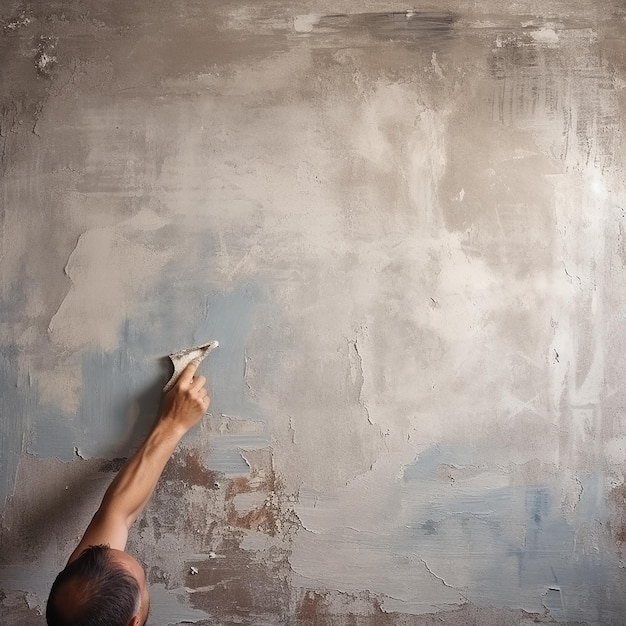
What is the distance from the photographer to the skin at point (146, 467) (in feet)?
5.97

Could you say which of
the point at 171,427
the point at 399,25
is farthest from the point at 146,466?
the point at 399,25

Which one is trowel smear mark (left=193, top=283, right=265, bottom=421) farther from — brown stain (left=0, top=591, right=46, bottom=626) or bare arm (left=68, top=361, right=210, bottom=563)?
brown stain (left=0, top=591, right=46, bottom=626)

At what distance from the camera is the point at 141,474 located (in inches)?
76.2

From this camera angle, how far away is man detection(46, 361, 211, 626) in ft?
4.79

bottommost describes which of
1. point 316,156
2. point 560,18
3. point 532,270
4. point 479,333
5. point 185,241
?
point 479,333

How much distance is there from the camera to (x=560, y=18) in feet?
7.01

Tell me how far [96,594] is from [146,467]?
0.51m

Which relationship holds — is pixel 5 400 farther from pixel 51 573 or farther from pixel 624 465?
pixel 624 465

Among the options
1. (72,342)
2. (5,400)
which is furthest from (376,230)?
(5,400)

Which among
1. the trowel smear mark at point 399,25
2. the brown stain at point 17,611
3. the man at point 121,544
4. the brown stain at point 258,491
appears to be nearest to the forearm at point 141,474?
the man at point 121,544

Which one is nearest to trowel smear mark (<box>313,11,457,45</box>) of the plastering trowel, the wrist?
the plastering trowel

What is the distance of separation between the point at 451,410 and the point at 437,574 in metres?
0.58

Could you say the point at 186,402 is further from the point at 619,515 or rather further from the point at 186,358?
the point at 619,515

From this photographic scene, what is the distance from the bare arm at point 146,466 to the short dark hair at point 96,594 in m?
0.23
